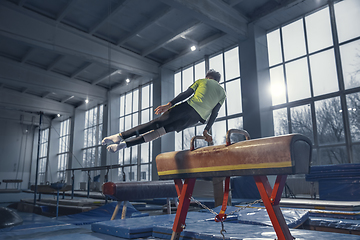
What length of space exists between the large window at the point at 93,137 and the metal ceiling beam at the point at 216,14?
10.2 m

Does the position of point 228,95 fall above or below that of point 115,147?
above

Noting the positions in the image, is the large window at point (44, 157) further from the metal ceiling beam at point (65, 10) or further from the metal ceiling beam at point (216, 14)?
the metal ceiling beam at point (216, 14)

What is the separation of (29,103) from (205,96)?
15.9m

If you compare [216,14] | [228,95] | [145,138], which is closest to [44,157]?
[228,95]

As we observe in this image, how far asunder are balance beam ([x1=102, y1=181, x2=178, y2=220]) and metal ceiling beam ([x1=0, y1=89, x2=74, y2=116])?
13219 millimetres

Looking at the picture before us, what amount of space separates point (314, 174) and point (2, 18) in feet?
31.1

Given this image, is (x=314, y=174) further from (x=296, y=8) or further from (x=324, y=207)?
(x=296, y=8)

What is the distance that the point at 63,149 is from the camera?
19.3m

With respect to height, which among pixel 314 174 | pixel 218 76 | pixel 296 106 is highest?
pixel 296 106

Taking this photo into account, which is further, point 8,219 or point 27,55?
point 27,55

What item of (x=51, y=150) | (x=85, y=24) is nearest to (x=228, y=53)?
(x=85, y=24)

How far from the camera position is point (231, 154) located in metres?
2.14

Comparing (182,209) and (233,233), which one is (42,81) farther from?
(233,233)

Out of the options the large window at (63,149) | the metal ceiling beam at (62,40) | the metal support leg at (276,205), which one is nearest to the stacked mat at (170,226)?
the metal support leg at (276,205)
